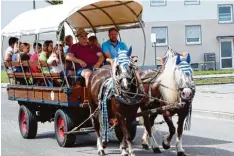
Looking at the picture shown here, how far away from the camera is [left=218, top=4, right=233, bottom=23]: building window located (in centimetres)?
4444

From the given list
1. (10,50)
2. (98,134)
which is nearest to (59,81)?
(98,134)

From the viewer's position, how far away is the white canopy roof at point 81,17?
11281 millimetres

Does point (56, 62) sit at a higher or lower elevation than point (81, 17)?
lower

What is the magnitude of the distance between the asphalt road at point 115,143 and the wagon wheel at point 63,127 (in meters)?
0.14

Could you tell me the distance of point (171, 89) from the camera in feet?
33.0

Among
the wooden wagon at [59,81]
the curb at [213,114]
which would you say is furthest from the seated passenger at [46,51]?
the curb at [213,114]

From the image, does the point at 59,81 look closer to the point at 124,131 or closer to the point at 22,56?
the point at 22,56

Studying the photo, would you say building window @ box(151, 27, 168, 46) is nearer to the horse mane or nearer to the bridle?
the horse mane

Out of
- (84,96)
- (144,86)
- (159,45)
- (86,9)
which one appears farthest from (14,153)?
(159,45)

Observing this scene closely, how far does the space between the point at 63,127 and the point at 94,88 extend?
4.36ft

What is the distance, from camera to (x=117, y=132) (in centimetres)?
1173

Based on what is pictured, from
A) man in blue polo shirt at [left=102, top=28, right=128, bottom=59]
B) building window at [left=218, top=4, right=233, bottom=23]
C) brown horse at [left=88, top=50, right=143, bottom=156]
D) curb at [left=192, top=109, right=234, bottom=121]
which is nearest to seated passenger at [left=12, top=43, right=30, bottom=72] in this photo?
man in blue polo shirt at [left=102, top=28, right=128, bottom=59]

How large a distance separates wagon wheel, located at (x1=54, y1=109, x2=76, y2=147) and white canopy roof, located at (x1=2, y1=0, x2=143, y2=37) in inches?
66.6

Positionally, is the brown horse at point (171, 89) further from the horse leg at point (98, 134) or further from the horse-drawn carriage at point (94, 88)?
the horse leg at point (98, 134)
